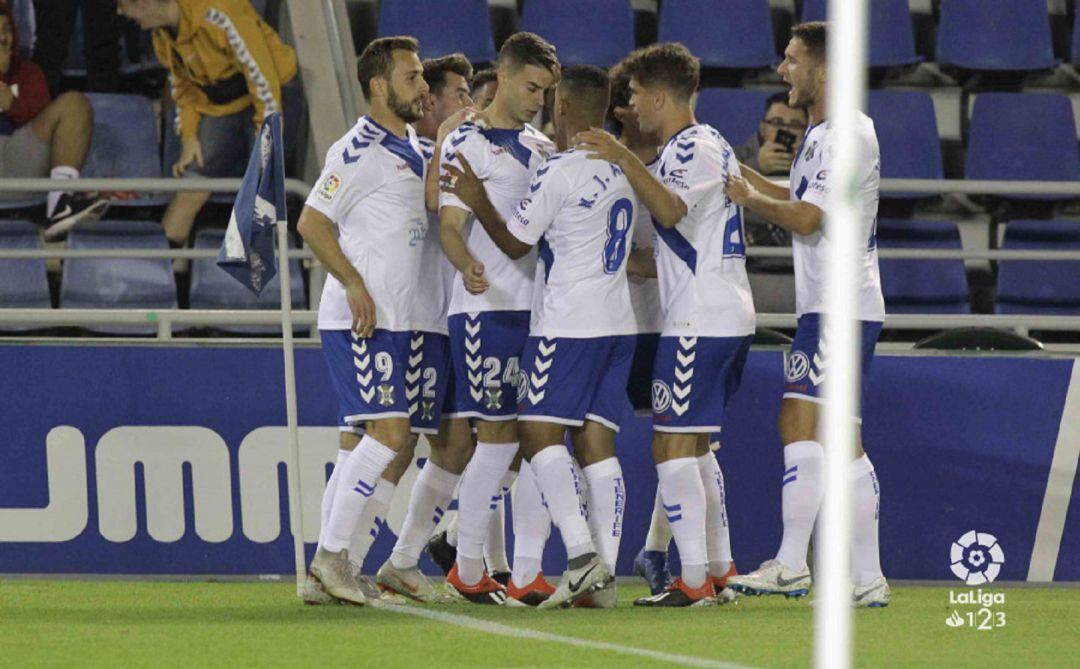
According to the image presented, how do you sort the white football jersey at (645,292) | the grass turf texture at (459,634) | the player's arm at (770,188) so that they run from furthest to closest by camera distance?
the player's arm at (770,188) → the white football jersey at (645,292) → the grass turf texture at (459,634)

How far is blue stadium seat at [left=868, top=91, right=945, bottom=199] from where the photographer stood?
12.3m

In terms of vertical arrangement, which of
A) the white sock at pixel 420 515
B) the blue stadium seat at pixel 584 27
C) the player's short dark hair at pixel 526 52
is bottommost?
the white sock at pixel 420 515

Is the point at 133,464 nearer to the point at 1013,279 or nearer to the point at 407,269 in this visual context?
the point at 407,269

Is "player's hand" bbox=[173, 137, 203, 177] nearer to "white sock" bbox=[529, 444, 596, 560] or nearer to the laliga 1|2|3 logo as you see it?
"white sock" bbox=[529, 444, 596, 560]

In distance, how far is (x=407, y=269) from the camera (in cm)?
770

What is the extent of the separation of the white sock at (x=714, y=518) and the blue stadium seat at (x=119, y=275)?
14.6 ft

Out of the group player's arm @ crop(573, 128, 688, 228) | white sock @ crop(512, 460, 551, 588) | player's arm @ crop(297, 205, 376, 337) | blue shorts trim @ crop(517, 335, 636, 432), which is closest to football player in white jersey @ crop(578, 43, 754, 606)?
player's arm @ crop(573, 128, 688, 228)

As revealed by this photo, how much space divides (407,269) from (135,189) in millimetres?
2549

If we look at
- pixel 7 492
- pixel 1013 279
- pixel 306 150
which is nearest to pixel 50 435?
pixel 7 492

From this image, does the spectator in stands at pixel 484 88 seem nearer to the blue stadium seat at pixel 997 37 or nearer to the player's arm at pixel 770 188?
the player's arm at pixel 770 188

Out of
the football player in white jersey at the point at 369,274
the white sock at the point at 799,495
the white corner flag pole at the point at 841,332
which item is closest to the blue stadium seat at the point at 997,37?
the white sock at the point at 799,495

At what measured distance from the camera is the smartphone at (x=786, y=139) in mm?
10766

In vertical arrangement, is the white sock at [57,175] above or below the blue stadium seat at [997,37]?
below

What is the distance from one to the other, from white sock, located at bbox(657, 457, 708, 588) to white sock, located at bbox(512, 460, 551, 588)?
1.73ft
